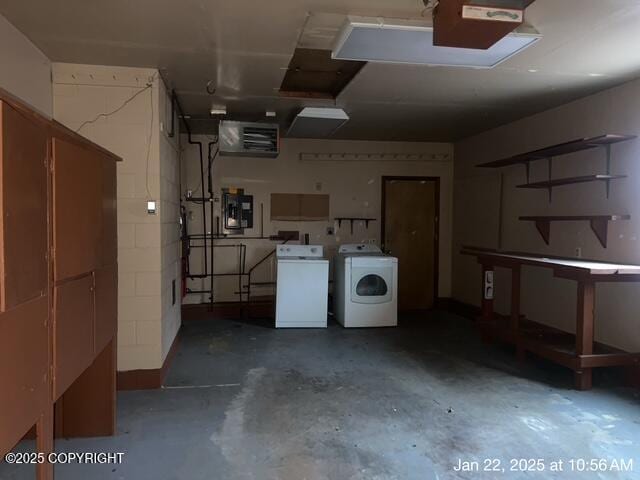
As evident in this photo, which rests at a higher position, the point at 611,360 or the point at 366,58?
the point at 366,58

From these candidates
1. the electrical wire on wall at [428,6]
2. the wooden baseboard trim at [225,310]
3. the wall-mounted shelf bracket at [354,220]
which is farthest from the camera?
the wall-mounted shelf bracket at [354,220]

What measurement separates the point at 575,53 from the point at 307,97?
2.20 metres

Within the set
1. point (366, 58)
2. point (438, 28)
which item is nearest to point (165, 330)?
point (366, 58)

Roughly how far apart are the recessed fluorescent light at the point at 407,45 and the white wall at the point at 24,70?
1.97m

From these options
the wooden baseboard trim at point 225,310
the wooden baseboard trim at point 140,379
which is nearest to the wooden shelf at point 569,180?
the wooden baseboard trim at point 225,310

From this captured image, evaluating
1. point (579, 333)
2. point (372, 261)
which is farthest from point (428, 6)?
point (372, 261)

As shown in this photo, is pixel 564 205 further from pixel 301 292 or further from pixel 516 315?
pixel 301 292

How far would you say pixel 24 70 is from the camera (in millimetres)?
2783

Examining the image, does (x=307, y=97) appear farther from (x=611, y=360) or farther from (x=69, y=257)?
(x=611, y=360)

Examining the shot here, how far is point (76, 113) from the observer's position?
3.26m

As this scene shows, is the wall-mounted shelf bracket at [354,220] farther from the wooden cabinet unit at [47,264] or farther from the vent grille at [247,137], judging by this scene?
the wooden cabinet unit at [47,264]

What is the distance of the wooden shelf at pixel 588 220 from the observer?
3.61 meters

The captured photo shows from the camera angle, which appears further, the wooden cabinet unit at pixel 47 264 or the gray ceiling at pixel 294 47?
the gray ceiling at pixel 294 47

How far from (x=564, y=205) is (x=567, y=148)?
641 millimetres
